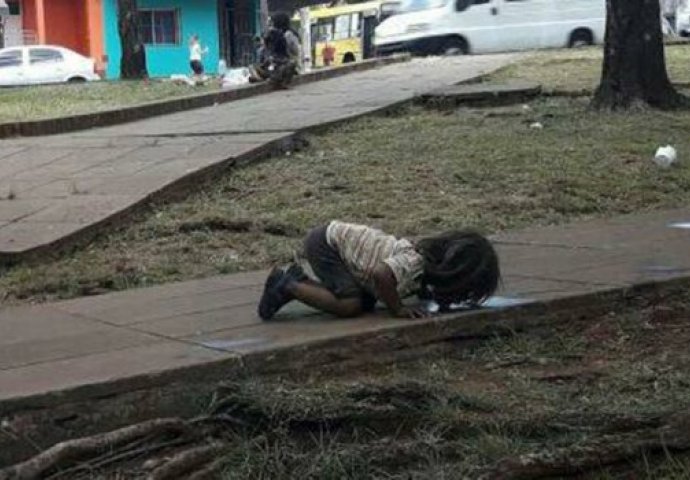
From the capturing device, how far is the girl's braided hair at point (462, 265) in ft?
16.5

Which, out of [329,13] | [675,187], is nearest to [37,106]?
[675,187]

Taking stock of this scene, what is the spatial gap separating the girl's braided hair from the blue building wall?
35.1m

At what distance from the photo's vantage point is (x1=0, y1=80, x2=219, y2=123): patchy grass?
1491 cm

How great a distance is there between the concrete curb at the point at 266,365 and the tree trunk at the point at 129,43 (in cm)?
2096

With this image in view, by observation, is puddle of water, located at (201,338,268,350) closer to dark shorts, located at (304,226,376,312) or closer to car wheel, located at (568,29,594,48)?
dark shorts, located at (304,226,376,312)

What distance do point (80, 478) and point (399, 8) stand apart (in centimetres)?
2726

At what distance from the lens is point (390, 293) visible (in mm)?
5129

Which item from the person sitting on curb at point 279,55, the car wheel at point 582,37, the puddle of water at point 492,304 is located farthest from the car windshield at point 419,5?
the puddle of water at point 492,304

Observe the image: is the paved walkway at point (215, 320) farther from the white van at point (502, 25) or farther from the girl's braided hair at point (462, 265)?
the white van at point (502, 25)

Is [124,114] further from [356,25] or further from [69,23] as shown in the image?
[69,23]

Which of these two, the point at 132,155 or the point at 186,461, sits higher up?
the point at 132,155

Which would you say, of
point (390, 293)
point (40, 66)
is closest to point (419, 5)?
point (40, 66)

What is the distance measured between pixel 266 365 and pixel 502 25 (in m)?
Answer: 24.3

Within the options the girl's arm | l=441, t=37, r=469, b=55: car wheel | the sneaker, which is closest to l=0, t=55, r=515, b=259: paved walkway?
the sneaker
